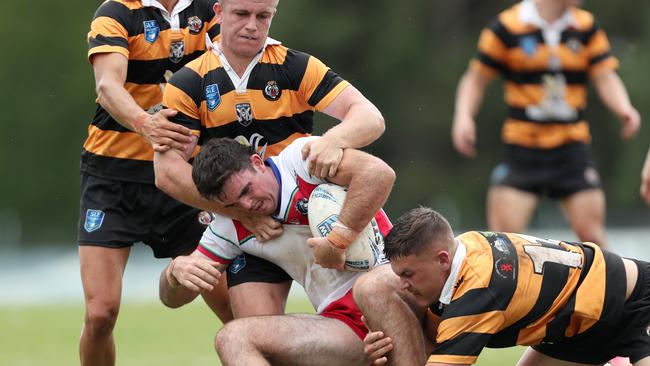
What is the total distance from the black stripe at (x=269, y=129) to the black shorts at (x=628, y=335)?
1.65 metres

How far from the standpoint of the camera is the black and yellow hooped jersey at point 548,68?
34.4ft

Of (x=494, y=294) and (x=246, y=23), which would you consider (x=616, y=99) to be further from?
(x=494, y=294)

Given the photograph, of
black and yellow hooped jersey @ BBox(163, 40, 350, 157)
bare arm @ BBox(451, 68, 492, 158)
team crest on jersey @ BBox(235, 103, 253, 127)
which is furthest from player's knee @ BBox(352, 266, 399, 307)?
bare arm @ BBox(451, 68, 492, 158)

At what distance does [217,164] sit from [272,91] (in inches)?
24.3

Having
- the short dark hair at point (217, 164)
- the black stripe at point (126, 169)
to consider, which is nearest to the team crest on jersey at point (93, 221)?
the black stripe at point (126, 169)

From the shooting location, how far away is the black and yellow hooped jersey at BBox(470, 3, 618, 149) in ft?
34.4

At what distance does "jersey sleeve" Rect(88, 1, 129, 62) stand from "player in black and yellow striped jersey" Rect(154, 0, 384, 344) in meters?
0.80

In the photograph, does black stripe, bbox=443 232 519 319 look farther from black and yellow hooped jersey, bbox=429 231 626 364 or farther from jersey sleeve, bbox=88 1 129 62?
jersey sleeve, bbox=88 1 129 62

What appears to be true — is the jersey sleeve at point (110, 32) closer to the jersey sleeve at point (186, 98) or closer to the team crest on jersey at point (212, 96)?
the jersey sleeve at point (186, 98)

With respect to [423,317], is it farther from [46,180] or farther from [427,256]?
[46,180]

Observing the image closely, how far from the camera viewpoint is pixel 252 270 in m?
6.35

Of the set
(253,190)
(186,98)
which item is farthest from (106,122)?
(253,190)

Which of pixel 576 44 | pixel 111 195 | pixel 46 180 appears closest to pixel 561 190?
pixel 576 44

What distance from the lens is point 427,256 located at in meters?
5.66
